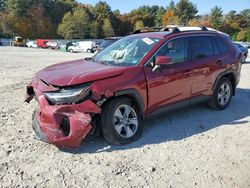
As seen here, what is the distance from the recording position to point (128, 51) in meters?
6.10

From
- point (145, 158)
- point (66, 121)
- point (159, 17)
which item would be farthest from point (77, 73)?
point (159, 17)

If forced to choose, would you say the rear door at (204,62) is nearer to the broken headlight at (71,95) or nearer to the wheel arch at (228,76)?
the wheel arch at (228,76)

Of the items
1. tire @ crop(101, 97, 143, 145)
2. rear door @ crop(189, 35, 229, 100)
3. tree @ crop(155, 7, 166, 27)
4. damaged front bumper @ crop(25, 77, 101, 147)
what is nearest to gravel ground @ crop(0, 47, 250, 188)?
tire @ crop(101, 97, 143, 145)

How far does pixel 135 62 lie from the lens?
5.63 meters

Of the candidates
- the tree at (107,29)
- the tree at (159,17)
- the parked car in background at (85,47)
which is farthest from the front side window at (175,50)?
the tree at (159,17)

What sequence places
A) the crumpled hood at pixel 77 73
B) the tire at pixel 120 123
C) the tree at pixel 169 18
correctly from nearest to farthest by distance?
the crumpled hood at pixel 77 73 → the tire at pixel 120 123 → the tree at pixel 169 18

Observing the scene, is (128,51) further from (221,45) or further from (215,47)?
(221,45)

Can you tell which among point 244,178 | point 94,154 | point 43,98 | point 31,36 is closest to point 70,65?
point 43,98

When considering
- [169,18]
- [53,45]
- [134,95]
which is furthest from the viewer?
[169,18]

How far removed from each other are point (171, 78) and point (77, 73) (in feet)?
5.73

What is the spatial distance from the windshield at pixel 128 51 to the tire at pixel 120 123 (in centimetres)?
78

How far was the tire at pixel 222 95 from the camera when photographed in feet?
23.8

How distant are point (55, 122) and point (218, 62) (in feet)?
12.9

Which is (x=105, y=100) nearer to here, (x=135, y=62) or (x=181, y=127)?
(x=135, y=62)
